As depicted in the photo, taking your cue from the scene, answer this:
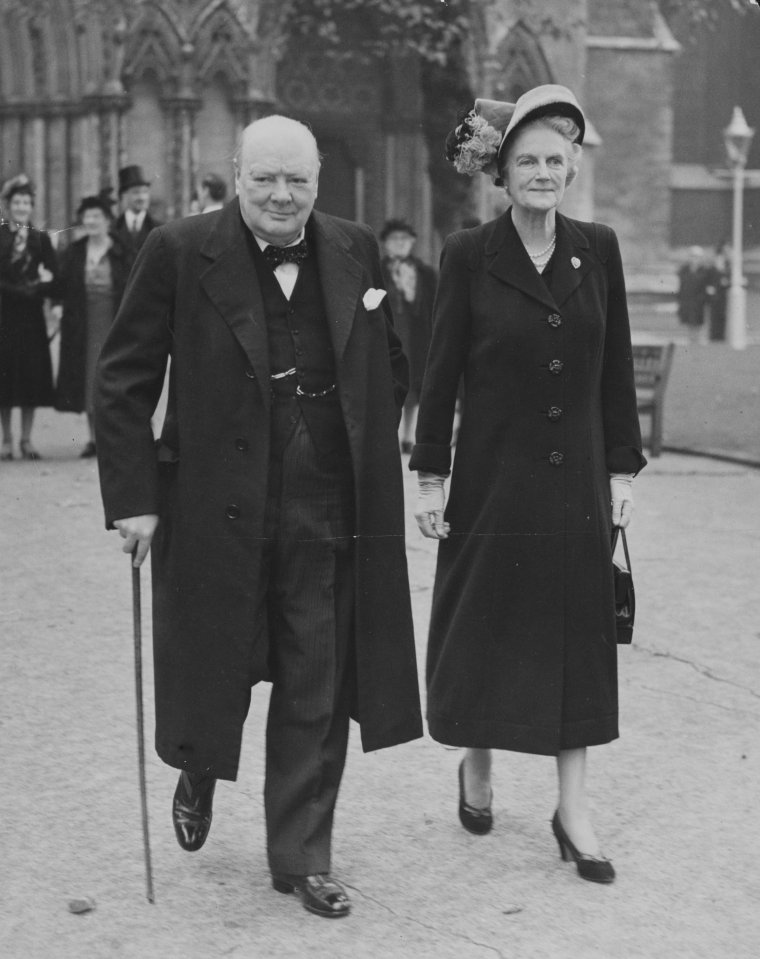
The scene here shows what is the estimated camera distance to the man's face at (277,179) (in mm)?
4301

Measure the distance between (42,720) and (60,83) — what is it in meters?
19.9

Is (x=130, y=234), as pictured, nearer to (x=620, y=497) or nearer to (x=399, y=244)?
(x=399, y=244)

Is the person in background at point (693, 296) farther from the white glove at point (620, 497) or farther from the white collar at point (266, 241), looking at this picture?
the white collar at point (266, 241)

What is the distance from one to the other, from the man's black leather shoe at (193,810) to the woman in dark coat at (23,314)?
29.4ft

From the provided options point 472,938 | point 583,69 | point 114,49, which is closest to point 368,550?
point 472,938

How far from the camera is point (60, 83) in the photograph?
974 inches

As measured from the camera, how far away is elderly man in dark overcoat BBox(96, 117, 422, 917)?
4.40 metres

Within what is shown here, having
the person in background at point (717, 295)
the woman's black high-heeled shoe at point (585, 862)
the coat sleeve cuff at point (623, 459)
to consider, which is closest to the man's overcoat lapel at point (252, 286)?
the coat sleeve cuff at point (623, 459)

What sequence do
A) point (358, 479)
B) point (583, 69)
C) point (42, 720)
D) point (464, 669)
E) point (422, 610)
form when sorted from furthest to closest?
point (583, 69) → point (422, 610) → point (42, 720) → point (464, 669) → point (358, 479)

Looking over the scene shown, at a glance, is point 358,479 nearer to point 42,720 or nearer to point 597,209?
point 42,720

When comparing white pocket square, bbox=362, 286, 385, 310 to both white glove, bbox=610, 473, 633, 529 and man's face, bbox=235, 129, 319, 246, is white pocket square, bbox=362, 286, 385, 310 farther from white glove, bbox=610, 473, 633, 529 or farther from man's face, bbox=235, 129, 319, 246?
white glove, bbox=610, 473, 633, 529

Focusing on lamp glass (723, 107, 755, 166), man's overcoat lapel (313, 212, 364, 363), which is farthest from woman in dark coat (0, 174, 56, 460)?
lamp glass (723, 107, 755, 166)

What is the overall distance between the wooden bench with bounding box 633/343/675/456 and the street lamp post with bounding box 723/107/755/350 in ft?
66.5

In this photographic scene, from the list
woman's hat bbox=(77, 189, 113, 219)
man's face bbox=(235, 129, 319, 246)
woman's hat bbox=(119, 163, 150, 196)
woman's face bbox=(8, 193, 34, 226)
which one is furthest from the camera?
woman's hat bbox=(119, 163, 150, 196)
